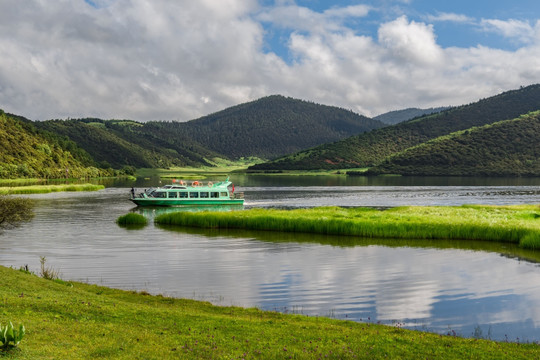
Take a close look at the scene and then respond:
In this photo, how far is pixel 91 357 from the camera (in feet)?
49.6

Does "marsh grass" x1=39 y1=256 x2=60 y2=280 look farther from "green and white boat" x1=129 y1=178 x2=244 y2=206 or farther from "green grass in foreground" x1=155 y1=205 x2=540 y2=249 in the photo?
"green and white boat" x1=129 y1=178 x2=244 y2=206

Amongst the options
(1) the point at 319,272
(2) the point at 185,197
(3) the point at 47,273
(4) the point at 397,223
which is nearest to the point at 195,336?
(3) the point at 47,273

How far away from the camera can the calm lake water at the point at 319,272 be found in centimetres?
2656

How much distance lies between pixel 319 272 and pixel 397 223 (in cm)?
2142

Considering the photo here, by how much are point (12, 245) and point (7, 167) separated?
142m

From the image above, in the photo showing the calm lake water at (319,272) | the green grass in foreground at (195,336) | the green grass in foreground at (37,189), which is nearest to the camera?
the green grass in foreground at (195,336)

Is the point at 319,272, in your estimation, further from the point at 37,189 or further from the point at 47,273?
the point at 37,189

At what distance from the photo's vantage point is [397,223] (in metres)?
55.8

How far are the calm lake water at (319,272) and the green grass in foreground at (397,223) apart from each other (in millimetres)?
2338

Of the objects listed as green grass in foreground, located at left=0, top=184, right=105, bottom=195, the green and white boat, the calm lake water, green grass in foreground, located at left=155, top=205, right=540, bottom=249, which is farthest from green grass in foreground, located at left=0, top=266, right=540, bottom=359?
green grass in foreground, located at left=0, top=184, right=105, bottom=195

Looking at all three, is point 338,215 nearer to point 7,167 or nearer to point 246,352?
point 246,352

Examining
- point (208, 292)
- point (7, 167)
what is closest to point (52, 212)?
point (208, 292)

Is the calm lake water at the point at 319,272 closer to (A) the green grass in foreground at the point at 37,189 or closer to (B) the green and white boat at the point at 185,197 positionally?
(B) the green and white boat at the point at 185,197

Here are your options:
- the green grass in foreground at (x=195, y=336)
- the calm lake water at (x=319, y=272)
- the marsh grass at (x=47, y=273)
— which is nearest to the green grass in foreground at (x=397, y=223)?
the calm lake water at (x=319, y=272)
